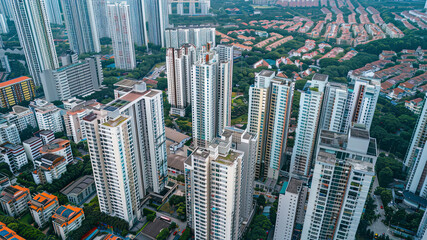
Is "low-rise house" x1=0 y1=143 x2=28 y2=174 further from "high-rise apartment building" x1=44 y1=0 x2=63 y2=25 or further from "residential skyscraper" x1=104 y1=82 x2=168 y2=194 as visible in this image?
"high-rise apartment building" x1=44 y1=0 x2=63 y2=25

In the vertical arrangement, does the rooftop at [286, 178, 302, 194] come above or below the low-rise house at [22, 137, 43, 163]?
above

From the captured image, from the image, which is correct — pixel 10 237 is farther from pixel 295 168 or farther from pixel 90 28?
pixel 90 28

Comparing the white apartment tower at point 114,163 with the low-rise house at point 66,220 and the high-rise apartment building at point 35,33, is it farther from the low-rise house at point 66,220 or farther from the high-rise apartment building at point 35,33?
the high-rise apartment building at point 35,33

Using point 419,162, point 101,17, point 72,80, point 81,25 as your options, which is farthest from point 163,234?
point 101,17

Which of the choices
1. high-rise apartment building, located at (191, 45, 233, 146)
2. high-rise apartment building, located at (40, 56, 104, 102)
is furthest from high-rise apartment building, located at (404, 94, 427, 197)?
high-rise apartment building, located at (40, 56, 104, 102)

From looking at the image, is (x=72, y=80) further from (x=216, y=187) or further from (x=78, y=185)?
(x=216, y=187)

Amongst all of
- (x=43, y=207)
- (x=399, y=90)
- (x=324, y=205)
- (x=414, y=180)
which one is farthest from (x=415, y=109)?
(x=43, y=207)
